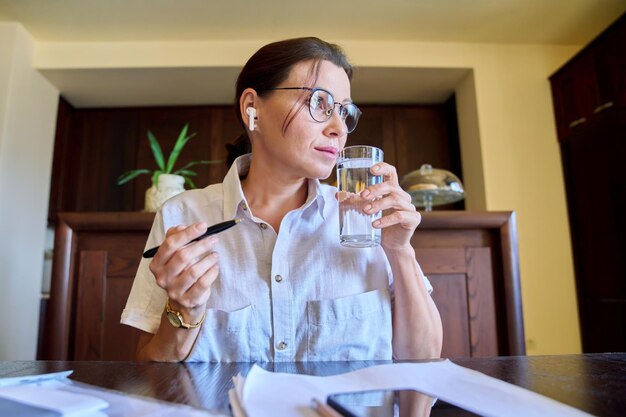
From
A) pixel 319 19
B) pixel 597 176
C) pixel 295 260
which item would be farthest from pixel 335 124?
pixel 597 176

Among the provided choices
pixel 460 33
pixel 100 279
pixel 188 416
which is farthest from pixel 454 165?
pixel 188 416

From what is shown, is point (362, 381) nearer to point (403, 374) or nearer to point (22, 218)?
point (403, 374)

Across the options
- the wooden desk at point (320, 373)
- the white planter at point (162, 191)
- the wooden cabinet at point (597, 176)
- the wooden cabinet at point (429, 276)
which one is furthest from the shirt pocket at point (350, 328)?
the wooden cabinet at point (597, 176)

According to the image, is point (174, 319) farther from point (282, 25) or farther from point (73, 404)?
point (282, 25)

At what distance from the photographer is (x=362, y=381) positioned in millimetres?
495

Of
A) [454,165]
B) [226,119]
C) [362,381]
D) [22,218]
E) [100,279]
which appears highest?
[226,119]

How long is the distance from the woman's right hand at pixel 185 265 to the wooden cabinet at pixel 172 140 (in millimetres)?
3002

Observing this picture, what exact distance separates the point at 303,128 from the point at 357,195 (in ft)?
0.70

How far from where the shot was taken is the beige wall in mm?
2998

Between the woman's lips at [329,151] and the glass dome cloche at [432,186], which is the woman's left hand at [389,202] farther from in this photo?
the glass dome cloche at [432,186]

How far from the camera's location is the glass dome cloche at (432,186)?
2.05 m

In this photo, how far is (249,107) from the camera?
1041mm

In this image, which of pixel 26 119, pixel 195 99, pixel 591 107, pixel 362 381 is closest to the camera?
pixel 362 381

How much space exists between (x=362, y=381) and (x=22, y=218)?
3.19 m
